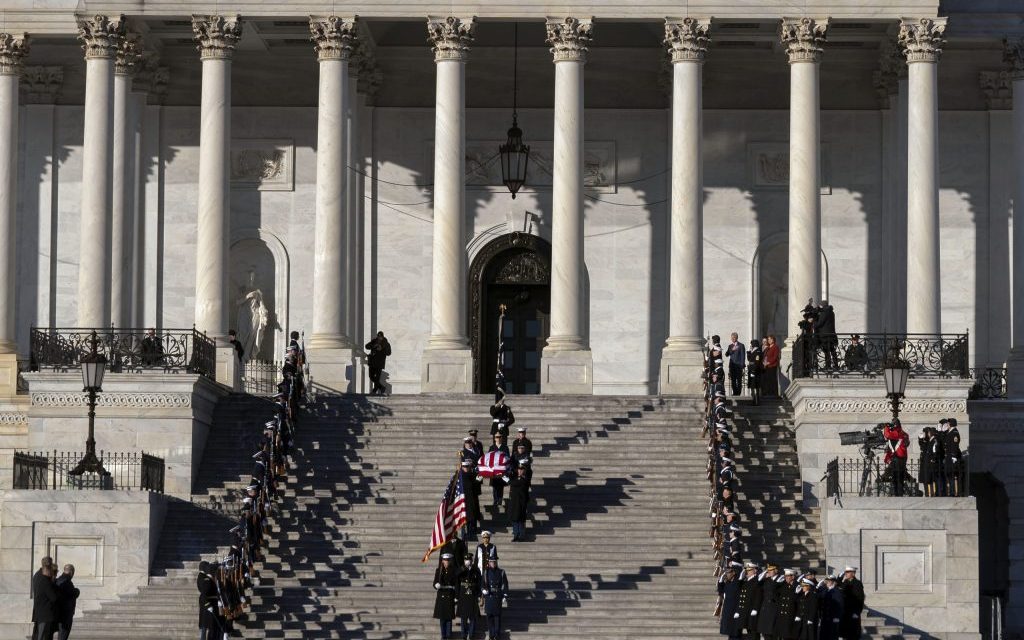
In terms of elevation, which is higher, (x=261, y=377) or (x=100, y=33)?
(x=100, y=33)

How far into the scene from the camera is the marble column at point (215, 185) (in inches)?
2178

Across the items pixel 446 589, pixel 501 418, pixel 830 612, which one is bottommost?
pixel 830 612

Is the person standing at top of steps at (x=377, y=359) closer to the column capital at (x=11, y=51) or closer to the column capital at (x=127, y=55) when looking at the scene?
the column capital at (x=127, y=55)

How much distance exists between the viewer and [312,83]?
203 ft

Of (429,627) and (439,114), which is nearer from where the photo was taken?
(429,627)

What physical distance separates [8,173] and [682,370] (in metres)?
16.0

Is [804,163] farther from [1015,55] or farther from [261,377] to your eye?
[261,377]

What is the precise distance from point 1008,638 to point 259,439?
16393 mm

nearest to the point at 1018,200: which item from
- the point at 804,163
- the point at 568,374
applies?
the point at 804,163

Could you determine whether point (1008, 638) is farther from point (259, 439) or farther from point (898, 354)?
point (259, 439)

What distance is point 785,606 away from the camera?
41969mm

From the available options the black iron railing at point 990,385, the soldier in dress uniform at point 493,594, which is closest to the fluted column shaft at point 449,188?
the black iron railing at point 990,385

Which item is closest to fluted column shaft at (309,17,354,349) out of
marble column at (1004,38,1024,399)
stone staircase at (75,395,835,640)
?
stone staircase at (75,395,835,640)

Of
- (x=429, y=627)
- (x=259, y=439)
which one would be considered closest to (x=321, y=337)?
(x=259, y=439)
